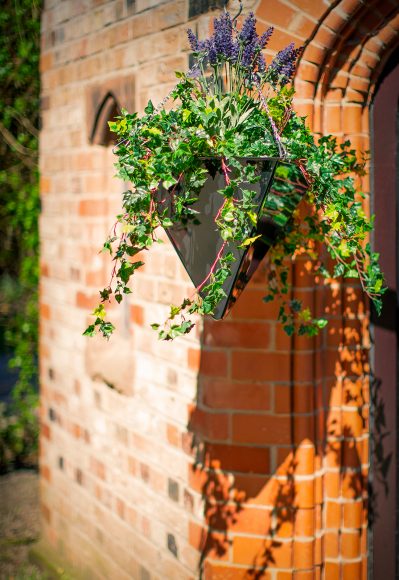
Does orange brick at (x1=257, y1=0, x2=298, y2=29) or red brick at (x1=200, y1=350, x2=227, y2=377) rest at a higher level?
orange brick at (x1=257, y1=0, x2=298, y2=29)

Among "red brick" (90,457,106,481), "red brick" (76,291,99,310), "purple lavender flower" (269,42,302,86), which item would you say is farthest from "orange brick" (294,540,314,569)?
"purple lavender flower" (269,42,302,86)

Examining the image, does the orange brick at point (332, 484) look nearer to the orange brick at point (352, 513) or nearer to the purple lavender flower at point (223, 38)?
the orange brick at point (352, 513)

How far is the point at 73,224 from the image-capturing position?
12.0ft

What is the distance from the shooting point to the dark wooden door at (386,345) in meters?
2.67

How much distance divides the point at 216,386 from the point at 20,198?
268cm

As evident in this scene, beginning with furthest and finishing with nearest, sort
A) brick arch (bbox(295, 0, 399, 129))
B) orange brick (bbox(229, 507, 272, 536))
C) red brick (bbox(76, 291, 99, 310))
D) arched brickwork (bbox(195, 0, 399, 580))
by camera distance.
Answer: red brick (bbox(76, 291, 99, 310)) < orange brick (bbox(229, 507, 272, 536)) < arched brickwork (bbox(195, 0, 399, 580)) < brick arch (bbox(295, 0, 399, 129))

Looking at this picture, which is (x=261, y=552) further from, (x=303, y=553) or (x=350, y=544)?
(x=350, y=544)

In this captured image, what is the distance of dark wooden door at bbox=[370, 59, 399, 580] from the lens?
267 cm

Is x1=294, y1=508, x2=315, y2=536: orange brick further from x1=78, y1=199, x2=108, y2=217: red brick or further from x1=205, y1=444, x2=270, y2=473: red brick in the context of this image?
x1=78, y1=199, x2=108, y2=217: red brick

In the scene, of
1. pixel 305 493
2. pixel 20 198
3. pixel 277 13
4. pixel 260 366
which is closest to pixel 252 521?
pixel 305 493

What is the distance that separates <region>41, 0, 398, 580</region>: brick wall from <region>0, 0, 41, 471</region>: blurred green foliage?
111 cm

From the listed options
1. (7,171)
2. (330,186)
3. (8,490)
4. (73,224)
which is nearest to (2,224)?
(7,171)

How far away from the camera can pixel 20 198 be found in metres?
4.81

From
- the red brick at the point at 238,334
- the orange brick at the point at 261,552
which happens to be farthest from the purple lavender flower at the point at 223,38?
the orange brick at the point at 261,552
